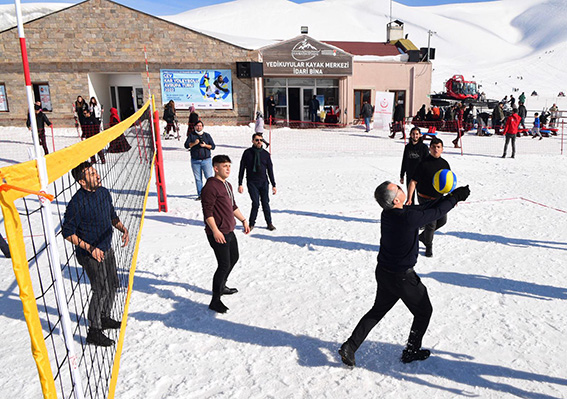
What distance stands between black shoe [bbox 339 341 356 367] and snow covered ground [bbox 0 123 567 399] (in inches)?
3.5

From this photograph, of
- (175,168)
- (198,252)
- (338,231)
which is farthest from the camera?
(175,168)

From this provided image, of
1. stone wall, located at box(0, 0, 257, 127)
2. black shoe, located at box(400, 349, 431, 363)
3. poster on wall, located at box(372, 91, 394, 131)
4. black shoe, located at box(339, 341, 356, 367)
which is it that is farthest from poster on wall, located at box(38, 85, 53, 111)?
black shoe, located at box(400, 349, 431, 363)

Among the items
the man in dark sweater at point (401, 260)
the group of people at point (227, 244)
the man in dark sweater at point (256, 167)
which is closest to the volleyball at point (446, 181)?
the group of people at point (227, 244)

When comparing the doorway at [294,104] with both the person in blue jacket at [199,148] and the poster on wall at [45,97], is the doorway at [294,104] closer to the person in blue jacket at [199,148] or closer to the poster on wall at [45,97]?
the poster on wall at [45,97]

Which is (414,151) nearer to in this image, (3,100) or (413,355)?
(413,355)

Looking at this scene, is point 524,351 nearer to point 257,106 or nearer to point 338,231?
point 338,231

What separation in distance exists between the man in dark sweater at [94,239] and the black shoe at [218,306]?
1.07 metres

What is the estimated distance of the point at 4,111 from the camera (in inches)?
842

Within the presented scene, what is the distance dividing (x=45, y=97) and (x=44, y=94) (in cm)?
16

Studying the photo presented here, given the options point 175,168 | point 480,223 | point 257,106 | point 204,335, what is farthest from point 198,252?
point 257,106

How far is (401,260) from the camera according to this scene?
3615mm

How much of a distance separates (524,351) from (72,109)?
23.1 meters

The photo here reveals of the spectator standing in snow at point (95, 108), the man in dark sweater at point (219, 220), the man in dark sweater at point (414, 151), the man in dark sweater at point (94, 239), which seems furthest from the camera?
the spectator standing in snow at point (95, 108)

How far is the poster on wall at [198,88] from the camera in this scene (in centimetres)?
2195
